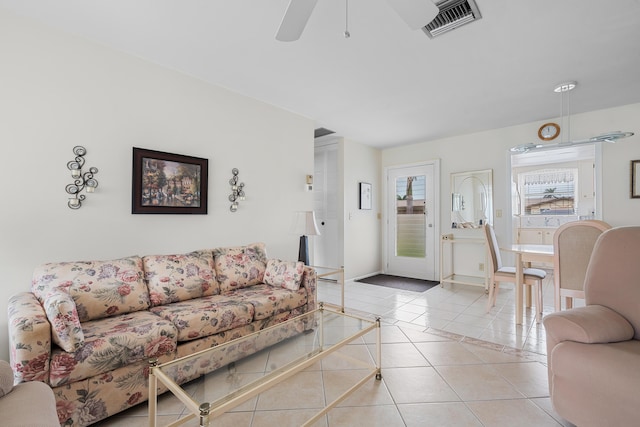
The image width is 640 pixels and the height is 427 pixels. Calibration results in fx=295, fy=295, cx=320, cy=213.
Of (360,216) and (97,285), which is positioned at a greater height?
(360,216)

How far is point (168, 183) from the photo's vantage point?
8.69 feet

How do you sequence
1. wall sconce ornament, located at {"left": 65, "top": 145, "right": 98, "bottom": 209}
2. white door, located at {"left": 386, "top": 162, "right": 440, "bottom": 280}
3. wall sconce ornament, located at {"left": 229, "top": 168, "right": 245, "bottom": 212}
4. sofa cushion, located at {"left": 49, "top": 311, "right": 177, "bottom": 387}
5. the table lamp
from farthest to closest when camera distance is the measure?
1. white door, located at {"left": 386, "top": 162, "right": 440, "bottom": 280}
2. the table lamp
3. wall sconce ornament, located at {"left": 229, "top": 168, "right": 245, "bottom": 212}
4. wall sconce ornament, located at {"left": 65, "top": 145, "right": 98, "bottom": 209}
5. sofa cushion, located at {"left": 49, "top": 311, "right": 177, "bottom": 387}

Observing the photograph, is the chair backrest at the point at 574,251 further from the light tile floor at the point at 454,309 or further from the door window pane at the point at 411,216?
the door window pane at the point at 411,216

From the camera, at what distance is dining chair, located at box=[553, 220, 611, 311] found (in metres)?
2.49

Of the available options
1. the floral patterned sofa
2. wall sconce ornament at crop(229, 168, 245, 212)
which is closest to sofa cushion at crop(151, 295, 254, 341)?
the floral patterned sofa

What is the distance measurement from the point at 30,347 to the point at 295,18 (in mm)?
1992

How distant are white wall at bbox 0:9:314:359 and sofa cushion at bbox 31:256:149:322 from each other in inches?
9.0

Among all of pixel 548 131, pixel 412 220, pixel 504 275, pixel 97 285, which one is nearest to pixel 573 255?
pixel 504 275

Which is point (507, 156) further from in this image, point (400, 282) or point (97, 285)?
point (97, 285)

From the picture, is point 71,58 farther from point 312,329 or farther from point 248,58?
point 312,329

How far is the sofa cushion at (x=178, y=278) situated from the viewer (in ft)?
7.35

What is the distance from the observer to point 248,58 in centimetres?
251

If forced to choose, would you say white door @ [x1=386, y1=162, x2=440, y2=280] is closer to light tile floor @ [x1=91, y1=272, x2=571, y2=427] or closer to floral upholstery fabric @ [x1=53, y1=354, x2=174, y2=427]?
light tile floor @ [x1=91, y1=272, x2=571, y2=427]

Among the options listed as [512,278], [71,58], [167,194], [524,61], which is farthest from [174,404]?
[524,61]
